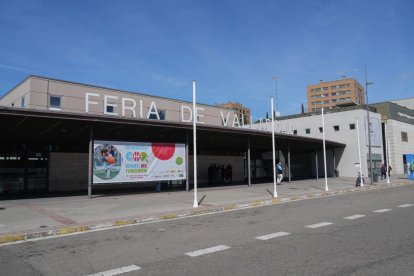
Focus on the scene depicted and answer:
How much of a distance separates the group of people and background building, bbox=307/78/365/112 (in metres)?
97.0

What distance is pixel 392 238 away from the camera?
7.68 meters

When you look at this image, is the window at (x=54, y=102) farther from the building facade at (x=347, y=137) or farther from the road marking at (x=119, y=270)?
the building facade at (x=347, y=137)

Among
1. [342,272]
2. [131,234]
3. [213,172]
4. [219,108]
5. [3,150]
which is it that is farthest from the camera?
[219,108]

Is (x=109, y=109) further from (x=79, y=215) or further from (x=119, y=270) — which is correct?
(x=119, y=270)

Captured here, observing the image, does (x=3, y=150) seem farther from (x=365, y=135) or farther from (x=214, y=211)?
(x=365, y=135)

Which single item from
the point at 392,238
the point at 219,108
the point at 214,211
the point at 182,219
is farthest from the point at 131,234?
the point at 219,108

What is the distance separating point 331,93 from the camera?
415 ft

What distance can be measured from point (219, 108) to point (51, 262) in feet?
101

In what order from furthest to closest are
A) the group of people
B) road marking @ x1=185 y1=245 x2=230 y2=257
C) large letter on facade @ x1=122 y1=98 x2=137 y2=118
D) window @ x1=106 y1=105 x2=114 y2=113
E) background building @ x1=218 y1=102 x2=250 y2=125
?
1. background building @ x1=218 y1=102 x2=250 y2=125
2. the group of people
3. large letter on facade @ x1=122 y1=98 x2=137 y2=118
4. window @ x1=106 y1=105 x2=114 y2=113
5. road marking @ x1=185 y1=245 x2=230 y2=257

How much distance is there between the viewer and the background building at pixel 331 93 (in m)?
121

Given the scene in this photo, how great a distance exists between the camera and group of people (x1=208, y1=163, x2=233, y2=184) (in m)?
31.8

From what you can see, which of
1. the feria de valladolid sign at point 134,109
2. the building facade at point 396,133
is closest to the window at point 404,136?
the building facade at point 396,133

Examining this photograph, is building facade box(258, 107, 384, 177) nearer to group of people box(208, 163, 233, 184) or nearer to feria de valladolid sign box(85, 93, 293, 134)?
feria de valladolid sign box(85, 93, 293, 134)

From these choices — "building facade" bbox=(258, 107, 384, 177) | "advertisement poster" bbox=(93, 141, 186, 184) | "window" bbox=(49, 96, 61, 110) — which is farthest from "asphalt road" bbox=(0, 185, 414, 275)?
"building facade" bbox=(258, 107, 384, 177)
